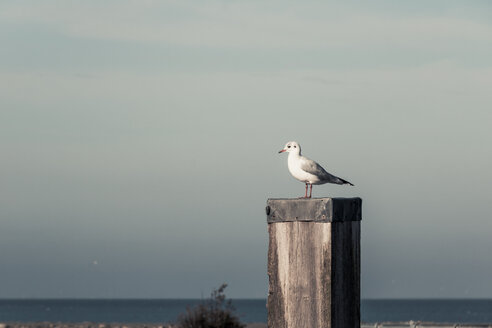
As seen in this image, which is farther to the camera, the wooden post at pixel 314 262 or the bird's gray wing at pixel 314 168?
the bird's gray wing at pixel 314 168

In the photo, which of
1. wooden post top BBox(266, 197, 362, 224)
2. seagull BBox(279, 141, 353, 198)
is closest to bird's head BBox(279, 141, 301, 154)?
seagull BBox(279, 141, 353, 198)

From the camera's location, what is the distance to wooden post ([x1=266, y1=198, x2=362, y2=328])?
18.5ft

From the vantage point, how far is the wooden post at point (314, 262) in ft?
18.5

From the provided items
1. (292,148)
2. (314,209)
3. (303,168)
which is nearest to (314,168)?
(303,168)

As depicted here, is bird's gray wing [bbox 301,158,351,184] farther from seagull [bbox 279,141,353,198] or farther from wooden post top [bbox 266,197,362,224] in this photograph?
wooden post top [bbox 266,197,362,224]

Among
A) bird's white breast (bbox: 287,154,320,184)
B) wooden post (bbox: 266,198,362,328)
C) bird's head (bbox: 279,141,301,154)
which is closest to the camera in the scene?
wooden post (bbox: 266,198,362,328)

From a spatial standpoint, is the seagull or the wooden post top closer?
the wooden post top

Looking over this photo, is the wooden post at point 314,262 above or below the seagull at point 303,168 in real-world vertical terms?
below

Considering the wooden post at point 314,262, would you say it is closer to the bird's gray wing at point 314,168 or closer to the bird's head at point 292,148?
the bird's gray wing at point 314,168

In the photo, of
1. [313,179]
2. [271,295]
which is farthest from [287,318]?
[313,179]

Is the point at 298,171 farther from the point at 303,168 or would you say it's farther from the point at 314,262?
the point at 314,262

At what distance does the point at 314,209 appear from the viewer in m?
5.68

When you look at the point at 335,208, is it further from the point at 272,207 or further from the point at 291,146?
the point at 291,146

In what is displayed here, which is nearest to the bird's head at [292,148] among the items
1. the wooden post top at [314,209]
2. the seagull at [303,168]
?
the seagull at [303,168]
